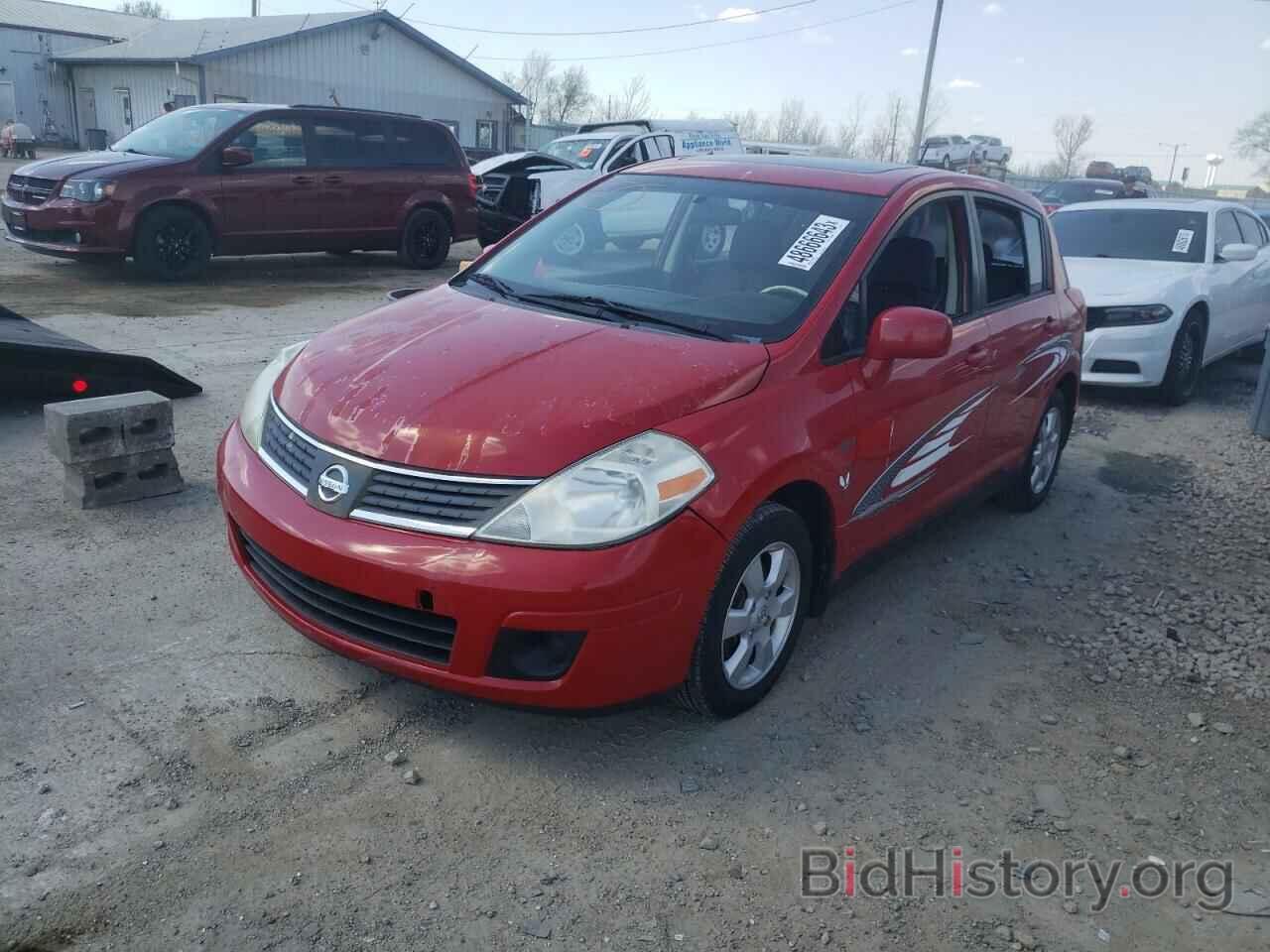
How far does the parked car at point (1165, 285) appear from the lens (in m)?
8.23

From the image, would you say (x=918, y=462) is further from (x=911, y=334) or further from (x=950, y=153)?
(x=950, y=153)

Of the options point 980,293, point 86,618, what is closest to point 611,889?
point 86,618

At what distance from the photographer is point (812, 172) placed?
4.30 m

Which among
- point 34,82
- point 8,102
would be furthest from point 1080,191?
point 8,102

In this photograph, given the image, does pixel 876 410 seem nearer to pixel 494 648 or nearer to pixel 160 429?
pixel 494 648

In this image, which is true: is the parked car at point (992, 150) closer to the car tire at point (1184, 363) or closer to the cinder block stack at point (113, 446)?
the car tire at point (1184, 363)

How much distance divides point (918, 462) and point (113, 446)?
3598mm

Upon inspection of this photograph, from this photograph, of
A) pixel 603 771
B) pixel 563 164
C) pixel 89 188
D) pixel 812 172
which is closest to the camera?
pixel 603 771

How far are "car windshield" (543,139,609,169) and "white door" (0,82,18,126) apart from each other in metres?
33.8

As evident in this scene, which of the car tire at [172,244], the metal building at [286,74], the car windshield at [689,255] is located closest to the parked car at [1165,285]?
the car windshield at [689,255]

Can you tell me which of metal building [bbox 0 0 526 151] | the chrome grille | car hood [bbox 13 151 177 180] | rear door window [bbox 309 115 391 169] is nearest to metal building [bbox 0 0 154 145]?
metal building [bbox 0 0 526 151]

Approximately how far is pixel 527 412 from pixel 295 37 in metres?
33.0

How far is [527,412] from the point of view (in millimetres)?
3021

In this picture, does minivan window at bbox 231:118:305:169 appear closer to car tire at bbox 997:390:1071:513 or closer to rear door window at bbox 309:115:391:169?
rear door window at bbox 309:115:391:169
